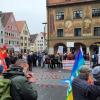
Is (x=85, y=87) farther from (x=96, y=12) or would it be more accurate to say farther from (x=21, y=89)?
(x=96, y=12)

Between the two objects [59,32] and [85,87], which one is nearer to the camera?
[85,87]

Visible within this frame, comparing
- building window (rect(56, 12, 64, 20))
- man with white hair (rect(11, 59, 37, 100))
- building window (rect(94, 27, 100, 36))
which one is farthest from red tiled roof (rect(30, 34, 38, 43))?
man with white hair (rect(11, 59, 37, 100))

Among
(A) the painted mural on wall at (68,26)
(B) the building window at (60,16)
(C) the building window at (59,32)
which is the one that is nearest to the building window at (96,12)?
(A) the painted mural on wall at (68,26)

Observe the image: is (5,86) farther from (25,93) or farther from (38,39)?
(38,39)

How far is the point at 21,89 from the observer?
17.6ft

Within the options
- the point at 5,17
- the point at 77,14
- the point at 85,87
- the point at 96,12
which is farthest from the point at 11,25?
the point at 85,87

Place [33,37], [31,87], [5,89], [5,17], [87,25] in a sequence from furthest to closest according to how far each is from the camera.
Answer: [33,37]
[5,17]
[87,25]
[31,87]
[5,89]

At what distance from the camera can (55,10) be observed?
5725 cm

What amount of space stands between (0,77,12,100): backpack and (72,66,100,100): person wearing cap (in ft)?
3.64

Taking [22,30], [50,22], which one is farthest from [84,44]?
[22,30]

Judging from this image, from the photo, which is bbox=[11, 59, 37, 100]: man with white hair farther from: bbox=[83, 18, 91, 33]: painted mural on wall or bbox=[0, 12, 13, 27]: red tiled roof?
bbox=[0, 12, 13, 27]: red tiled roof

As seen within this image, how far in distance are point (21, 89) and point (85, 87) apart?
3.22ft

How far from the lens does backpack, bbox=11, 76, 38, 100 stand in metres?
5.34

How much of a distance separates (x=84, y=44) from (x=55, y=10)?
7.58 m
